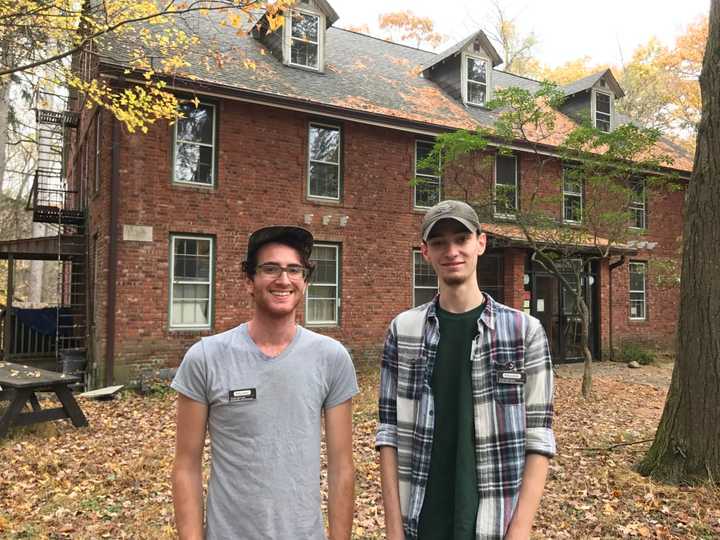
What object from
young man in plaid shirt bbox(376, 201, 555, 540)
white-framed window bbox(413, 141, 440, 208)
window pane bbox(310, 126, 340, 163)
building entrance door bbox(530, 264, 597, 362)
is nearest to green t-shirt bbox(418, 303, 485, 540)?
young man in plaid shirt bbox(376, 201, 555, 540)

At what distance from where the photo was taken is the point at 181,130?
1102 centimetres

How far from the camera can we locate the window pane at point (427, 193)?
44.1ft

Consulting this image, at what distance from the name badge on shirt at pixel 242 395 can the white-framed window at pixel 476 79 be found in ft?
49.7

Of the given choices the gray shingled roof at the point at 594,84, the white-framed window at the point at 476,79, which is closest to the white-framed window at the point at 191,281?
the white-framed window at the point at 476,79

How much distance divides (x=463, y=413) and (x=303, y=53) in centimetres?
1322

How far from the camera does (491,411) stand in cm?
194

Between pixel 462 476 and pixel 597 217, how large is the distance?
400 inches

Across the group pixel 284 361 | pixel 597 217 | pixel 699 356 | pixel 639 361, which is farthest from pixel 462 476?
pixel 639 361

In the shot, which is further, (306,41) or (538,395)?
(306,41)

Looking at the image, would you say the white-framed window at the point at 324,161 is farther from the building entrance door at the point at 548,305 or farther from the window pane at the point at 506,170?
the building entrance door at the point at 548,305

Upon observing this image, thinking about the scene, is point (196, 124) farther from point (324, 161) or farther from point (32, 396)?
point (32, 396)

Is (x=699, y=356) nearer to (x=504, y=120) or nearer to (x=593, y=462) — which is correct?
(x=593, y=462)

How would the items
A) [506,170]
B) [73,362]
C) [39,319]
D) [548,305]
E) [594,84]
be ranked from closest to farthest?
[73,362] → [39,319] → [506,170] → [548,305] → [594,84]

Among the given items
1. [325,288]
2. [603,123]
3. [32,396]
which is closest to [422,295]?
[325,288]
